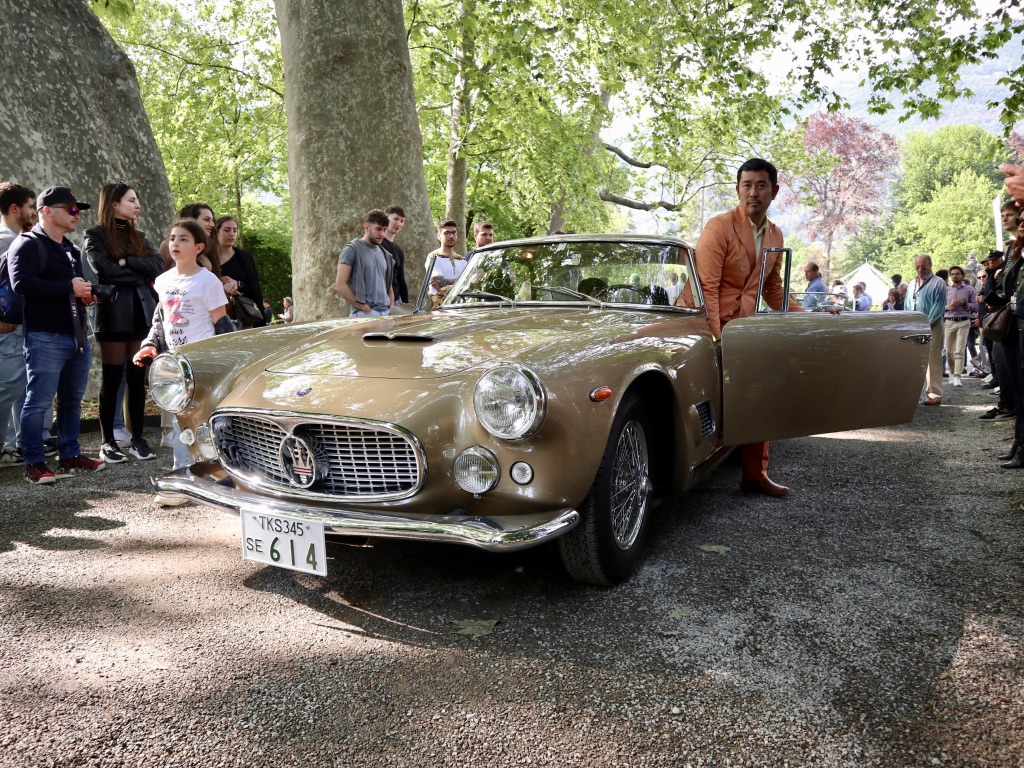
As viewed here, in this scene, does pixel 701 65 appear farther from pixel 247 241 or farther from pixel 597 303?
pixel 247 241

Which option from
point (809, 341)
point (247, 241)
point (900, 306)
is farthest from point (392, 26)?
point (247, 241)

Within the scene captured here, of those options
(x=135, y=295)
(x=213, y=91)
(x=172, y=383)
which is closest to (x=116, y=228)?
(x=135, y=295)

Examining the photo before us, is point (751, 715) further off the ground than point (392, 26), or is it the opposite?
point (392, 26)

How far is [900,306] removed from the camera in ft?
48.6

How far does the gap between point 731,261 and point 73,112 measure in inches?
264

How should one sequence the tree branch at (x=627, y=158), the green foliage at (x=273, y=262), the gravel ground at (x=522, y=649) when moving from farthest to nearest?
the tree branch at (x=627, y=158), the green foliage at (x=273, y=262), the gravel ground at (x=522, y=649)

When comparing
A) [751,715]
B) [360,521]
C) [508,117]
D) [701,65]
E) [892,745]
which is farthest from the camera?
[508,117]

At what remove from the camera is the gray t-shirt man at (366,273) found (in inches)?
228

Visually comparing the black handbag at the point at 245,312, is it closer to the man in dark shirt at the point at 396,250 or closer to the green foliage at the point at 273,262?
the man in dark shirt at the point at 396,250

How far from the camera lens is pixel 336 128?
726cm

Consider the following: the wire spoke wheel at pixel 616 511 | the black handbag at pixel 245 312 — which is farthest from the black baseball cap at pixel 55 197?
the wire spoke wheel at pixel 616 511

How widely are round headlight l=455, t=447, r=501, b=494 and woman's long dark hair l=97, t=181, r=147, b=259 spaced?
3521 millimetres

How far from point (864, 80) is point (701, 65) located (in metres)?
2.35

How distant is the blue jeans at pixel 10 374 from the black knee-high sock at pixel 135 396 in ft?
2.09
